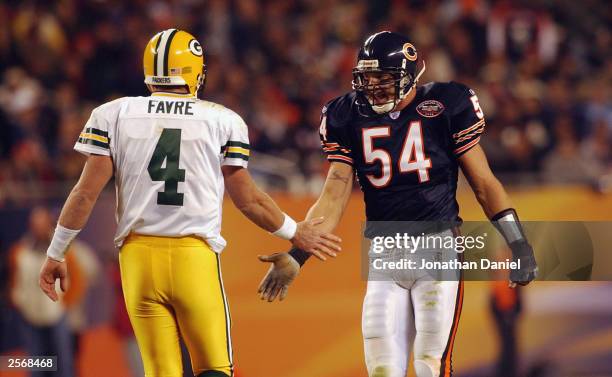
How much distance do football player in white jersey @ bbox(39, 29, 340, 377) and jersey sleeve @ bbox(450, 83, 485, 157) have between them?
3.64ft

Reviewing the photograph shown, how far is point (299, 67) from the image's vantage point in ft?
37.3

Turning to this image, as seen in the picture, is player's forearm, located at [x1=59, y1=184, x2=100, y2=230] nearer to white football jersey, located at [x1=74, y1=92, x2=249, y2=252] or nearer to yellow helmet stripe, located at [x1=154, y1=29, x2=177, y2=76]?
white football jersey, located at [x1=74, y1=92, x2=249, y2=252]

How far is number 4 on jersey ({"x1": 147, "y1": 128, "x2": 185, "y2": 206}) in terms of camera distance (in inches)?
196

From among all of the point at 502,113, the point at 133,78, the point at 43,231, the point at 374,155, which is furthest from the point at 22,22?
the point at 374,155

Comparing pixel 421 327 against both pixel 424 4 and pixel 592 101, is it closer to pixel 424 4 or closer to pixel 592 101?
pixel 592 101

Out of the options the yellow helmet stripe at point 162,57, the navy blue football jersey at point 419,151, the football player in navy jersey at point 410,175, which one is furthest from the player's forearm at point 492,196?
the yellow helmet stripe at point 162,57

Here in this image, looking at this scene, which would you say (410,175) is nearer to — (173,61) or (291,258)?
(291,258)

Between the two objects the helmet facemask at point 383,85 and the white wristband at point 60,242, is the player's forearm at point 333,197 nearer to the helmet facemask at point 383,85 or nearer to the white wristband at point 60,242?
the helmet facemask at point 383,85

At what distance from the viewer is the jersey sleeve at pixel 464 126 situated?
17.8ft

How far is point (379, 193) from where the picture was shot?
18.0 feet

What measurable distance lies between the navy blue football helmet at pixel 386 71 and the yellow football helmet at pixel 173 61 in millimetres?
842

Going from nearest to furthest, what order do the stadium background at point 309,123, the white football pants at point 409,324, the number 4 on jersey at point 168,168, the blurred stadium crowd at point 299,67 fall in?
the number 4 on jersey at point 168,168 → the white football pants at point 409,324 → the stadium background at point 309,123 → the blurred stadium crowd at point 299,67

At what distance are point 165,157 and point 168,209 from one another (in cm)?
25

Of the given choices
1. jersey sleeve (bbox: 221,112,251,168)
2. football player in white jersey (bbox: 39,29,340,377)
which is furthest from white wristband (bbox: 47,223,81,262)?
jersey sleeve (bbox: 221,112,251,168)
